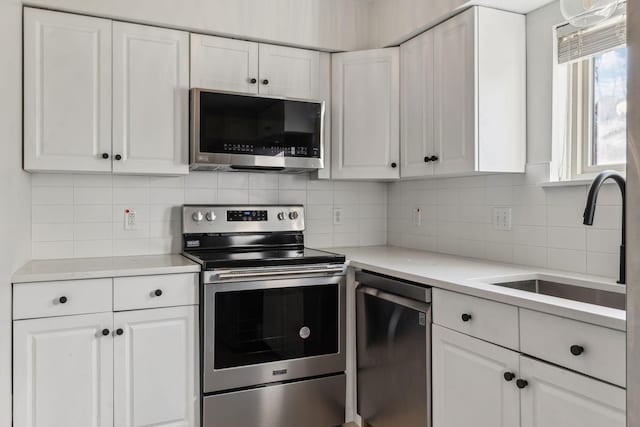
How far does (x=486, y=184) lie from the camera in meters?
2.41

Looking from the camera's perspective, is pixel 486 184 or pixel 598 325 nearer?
pixel 598 325

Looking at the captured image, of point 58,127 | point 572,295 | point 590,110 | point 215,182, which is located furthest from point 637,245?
point 215,182

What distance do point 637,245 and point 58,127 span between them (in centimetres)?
241

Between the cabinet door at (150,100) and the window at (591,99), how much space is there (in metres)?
1.82

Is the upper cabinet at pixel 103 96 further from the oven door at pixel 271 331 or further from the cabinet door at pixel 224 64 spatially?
the oven door at pixel 271 331

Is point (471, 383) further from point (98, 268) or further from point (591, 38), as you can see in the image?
point (98, 268)

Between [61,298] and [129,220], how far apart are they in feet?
2.36

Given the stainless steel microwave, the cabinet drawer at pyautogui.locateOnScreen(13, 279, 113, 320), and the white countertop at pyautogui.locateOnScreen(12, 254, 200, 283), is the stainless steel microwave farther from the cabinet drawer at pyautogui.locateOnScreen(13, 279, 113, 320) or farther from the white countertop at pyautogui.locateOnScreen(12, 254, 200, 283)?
the cabinet drawer at pyautogui.locateOnScreen(13, 279, 113, 320)

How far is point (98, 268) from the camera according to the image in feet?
6.74

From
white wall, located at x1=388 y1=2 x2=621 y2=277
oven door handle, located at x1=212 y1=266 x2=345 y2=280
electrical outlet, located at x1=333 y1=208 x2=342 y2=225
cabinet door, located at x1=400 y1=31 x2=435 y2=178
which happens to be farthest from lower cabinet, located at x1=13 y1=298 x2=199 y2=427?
white wall, located at x1=388 y1=2 x2=621 y2=277

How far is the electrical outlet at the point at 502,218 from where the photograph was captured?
7.50 feet

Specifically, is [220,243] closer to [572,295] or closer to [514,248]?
[514,248]

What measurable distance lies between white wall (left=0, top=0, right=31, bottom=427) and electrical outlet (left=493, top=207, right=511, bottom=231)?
2.17 metres

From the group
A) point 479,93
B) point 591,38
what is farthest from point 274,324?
point 591,38
